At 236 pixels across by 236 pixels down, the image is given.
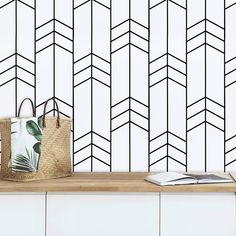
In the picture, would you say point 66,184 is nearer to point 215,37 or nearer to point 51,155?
point 51,155

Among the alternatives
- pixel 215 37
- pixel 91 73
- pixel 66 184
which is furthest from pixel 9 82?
pixel 215 37

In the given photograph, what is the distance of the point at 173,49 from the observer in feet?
7.84

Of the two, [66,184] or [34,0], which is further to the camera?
[34,0]

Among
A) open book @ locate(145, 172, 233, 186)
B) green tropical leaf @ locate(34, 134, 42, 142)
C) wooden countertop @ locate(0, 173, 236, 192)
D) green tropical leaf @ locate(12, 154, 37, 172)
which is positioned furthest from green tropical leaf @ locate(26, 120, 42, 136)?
open book @ locate(145, 172, 233, 186)

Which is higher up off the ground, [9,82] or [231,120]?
[9,82]
